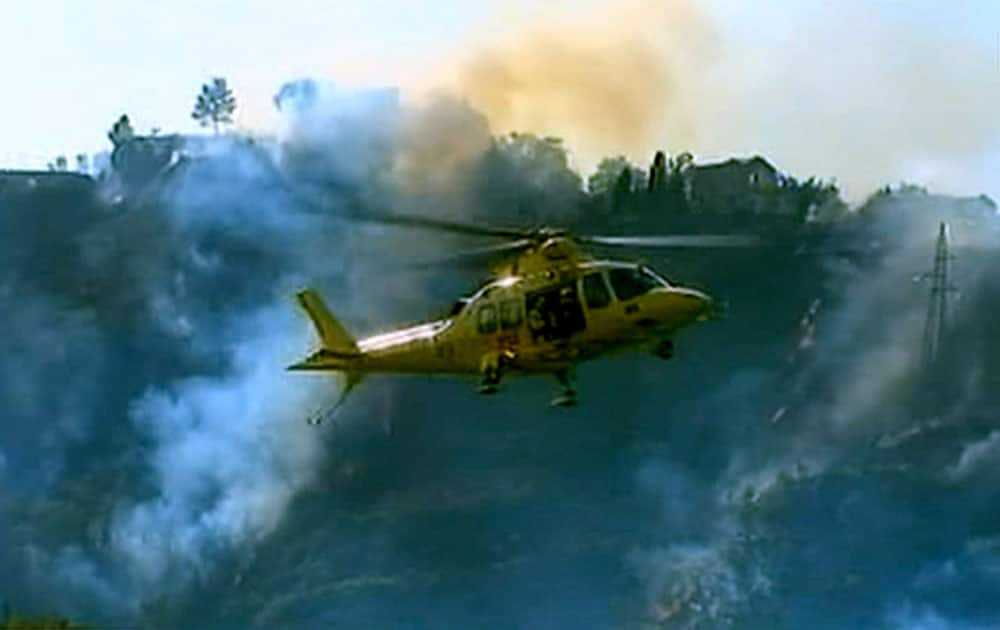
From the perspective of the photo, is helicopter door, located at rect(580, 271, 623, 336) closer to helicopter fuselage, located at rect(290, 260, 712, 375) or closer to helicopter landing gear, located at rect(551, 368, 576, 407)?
helicopter fuselage, located at rect(290, 260, 712, 375)

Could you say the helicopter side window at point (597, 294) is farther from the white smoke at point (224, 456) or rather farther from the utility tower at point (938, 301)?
the white smoke at point (224, 456)

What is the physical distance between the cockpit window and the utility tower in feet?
113

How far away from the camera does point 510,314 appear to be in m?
59.6

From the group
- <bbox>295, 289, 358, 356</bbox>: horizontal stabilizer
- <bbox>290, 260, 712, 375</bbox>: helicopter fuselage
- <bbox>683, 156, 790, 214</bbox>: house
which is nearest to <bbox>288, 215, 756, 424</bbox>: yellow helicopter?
<bbox>290, 260, 712, 375</bbox>: helicopter fuselage

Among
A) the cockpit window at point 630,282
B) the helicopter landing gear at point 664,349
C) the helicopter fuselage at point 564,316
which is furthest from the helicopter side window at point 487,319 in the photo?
the helicopter landing gear at point 664,349

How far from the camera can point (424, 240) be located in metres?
91.8

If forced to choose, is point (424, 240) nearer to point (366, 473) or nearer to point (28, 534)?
point (366, 473)

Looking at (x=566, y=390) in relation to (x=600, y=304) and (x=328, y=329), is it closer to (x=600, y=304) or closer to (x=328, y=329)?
(x=600, y=304)

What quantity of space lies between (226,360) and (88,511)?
5.56 meters

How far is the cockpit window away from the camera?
5825 centimetres

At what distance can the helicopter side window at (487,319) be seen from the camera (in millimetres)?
60094

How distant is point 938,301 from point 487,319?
33.7 m

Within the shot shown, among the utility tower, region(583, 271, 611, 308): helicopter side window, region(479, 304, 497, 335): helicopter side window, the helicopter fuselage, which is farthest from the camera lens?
the utility tower

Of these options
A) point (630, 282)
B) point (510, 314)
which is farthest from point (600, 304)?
point (510, 314)
